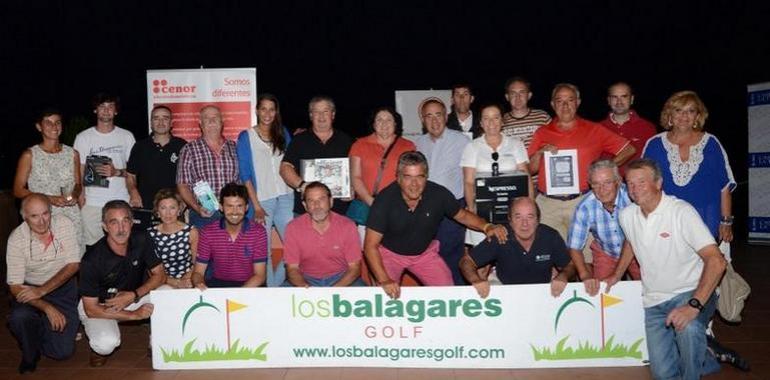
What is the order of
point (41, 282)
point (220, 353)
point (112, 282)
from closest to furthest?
point (220, 353) → point (112, 282) → point (41, 282)

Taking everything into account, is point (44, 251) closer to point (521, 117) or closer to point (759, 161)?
point (521, 117)

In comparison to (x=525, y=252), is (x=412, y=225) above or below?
above

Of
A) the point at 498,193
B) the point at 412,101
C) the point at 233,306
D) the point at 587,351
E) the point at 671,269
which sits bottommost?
the point at 587,351

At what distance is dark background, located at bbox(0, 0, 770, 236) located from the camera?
44.8ft

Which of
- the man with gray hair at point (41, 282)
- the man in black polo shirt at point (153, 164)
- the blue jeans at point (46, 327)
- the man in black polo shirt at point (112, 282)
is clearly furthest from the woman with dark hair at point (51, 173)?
the man in black polo shirt at point (112, 282)

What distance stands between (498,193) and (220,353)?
91.9 inches

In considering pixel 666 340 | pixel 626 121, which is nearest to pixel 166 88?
pixel 626 121

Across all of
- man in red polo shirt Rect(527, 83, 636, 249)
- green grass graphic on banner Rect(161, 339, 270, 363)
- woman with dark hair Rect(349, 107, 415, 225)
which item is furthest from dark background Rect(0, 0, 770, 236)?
green grass graphic on banner Rect(161, 339, 270, 363)

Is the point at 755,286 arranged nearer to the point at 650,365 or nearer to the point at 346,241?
the point at 650,365

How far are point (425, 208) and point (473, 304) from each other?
84 cm

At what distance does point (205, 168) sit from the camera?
5.23 meters

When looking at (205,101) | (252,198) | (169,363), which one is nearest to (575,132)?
(252,198)

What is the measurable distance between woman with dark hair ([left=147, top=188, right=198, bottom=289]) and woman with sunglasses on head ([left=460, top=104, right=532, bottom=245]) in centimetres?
219

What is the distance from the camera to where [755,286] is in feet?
22.4
